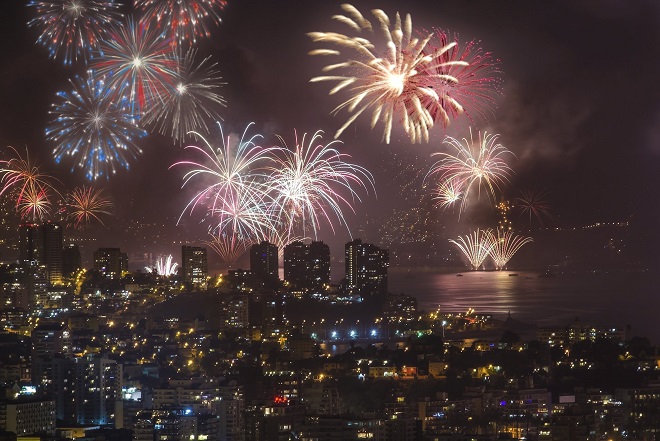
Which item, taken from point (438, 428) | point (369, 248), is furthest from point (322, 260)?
point (438, 428)

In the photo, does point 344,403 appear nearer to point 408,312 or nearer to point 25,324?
point 25,324

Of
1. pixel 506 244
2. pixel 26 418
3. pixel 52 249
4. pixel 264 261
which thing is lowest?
pixel 26 418

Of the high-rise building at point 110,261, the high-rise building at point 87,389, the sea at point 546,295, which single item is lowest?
the high-rise building at point 87,389

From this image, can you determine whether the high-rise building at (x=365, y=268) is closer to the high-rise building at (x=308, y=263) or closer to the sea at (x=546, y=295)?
the high-rise building at (x=308, y=263)

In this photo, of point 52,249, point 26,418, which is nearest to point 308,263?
point 52,249

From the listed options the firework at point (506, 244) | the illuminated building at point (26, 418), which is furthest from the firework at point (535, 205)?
the illuminated building at point (26, 418)

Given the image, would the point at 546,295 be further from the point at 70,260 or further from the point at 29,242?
the point at 29,242
